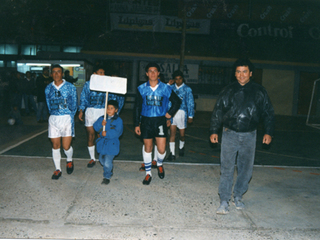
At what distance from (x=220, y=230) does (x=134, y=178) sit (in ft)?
7.56

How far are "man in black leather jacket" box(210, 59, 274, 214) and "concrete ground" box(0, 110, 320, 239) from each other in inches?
20.8

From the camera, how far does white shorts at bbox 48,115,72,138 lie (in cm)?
543

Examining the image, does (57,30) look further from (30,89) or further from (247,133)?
(247,133)

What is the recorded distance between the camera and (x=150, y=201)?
15.2 feet

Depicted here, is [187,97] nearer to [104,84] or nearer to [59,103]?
[104,84]

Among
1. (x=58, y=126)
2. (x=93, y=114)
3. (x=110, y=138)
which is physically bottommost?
(x=110, y=138)

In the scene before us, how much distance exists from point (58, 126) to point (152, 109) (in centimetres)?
166

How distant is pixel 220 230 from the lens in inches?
149

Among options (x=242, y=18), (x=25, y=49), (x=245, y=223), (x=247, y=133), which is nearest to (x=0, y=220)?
(x=245, y=223)

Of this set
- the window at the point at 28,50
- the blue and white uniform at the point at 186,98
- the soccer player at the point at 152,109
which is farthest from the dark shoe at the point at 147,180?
the window at the point at 28,50

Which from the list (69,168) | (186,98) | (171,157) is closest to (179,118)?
(186,98)

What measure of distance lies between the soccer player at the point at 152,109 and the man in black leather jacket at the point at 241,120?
1.22m

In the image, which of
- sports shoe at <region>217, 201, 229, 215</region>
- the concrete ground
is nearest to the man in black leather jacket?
sports shoe at <region>217, 201, 229, 215</region>

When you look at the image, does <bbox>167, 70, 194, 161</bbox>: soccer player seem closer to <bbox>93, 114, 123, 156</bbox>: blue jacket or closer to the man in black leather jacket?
<bbox>93, 114, 123, 156</bbox>: blue jacket
